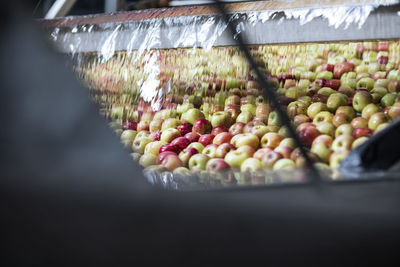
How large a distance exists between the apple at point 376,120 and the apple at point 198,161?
23.2 inches

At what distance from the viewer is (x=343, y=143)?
1.28 metres

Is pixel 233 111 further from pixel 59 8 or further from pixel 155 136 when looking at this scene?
pixel 59 8

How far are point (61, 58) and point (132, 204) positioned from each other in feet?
0.97

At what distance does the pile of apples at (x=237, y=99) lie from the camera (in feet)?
5.10

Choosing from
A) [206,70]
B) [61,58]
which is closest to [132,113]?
[206,70]

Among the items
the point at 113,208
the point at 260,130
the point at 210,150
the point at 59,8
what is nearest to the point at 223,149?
the point at 210,150

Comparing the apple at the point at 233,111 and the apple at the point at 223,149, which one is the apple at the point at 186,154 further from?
the apple at the point at 233,111

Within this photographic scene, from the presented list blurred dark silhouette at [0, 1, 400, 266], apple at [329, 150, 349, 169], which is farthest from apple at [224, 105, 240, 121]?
blurred dark silhouette at [0, 1, 400, 266]

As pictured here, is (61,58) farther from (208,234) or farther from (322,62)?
(322,62)

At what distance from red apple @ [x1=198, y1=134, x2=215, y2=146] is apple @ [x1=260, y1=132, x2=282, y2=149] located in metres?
0.26

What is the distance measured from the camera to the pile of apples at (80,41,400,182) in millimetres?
1555

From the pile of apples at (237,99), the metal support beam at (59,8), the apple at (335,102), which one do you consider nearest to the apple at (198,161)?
the pile of apples at (237,99)

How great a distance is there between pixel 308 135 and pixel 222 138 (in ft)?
1.19

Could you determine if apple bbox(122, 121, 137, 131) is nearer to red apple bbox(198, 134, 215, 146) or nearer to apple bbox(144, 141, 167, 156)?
apple bbox(144, 141, 167, 156)
